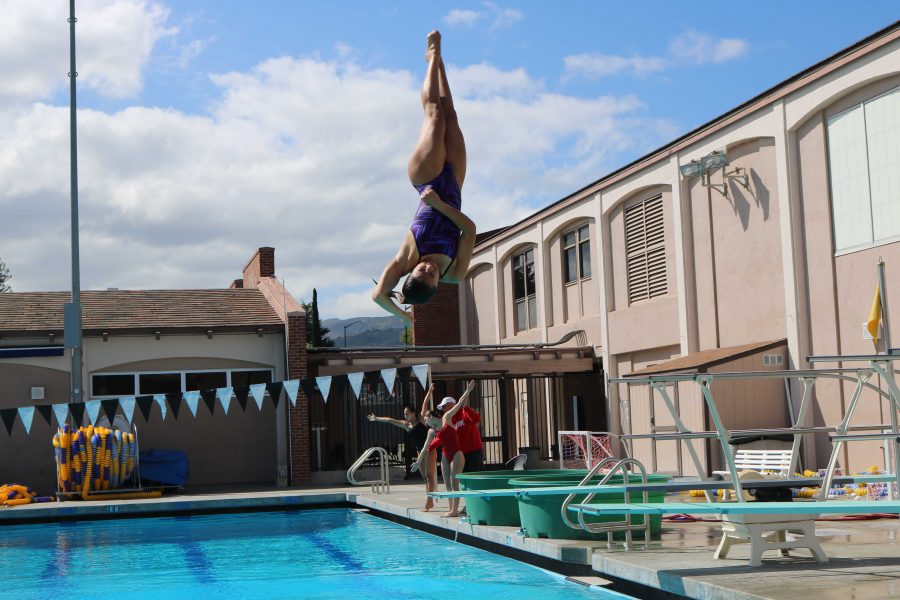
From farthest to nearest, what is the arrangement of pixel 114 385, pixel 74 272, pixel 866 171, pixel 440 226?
pixel 114 385 → pixel 74 272 → pixel 866 171 → pixel 440 226

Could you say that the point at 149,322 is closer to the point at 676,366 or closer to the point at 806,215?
the point at 676,366

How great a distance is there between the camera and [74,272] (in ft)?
72.8

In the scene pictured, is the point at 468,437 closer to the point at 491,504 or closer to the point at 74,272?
the point at 491,504

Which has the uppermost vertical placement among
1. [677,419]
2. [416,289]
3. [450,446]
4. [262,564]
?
[416,289]

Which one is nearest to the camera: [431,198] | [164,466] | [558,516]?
[431,198]

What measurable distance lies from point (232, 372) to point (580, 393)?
8.89m

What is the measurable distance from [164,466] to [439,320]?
1333 centimetres

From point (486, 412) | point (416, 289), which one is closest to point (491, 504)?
point (416, 289)

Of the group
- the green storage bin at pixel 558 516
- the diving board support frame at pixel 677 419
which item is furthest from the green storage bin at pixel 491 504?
the diving board support frame at pixel 677 419

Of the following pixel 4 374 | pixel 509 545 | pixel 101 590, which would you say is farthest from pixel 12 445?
pixel 509 545

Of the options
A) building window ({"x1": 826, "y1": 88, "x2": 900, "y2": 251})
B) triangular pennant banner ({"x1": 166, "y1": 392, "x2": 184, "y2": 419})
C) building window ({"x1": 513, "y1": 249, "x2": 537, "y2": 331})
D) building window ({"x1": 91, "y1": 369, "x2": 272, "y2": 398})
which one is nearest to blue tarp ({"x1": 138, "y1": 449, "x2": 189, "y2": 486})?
building window ({"x1": 91, "y1": 369, "x2": 272, "y2": 398})

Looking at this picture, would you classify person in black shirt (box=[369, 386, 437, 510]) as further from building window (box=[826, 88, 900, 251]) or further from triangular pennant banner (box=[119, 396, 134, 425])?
building window (box=[826, 88, 900, 251])

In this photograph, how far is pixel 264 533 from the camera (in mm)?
16922

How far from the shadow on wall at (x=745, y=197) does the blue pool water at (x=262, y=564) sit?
9467 millimetres
